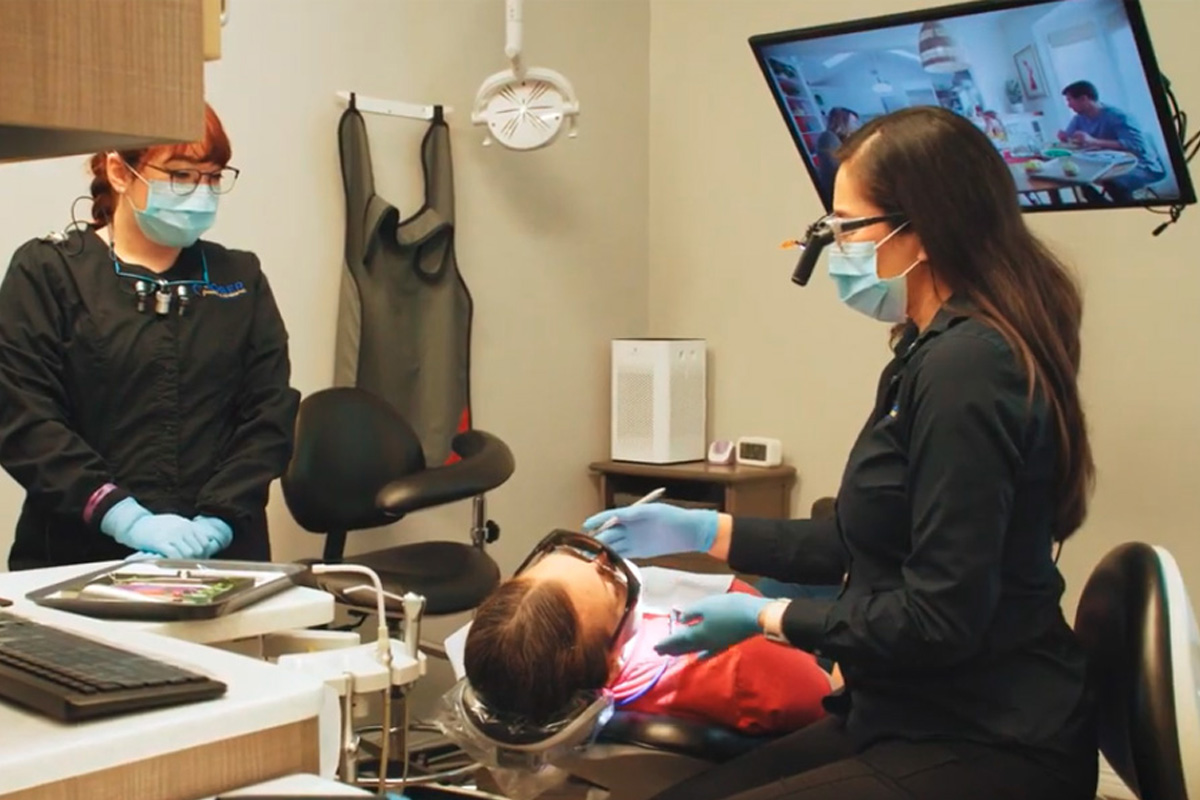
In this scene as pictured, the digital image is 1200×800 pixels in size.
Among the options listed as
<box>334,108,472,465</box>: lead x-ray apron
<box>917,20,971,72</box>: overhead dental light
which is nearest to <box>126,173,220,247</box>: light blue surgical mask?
<box>334,108,472,465</box>: lead x-ray apron

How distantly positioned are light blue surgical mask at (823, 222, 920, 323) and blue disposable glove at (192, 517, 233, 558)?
1.08m

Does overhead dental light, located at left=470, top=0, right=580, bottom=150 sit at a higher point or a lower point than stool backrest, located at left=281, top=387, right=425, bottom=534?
higher

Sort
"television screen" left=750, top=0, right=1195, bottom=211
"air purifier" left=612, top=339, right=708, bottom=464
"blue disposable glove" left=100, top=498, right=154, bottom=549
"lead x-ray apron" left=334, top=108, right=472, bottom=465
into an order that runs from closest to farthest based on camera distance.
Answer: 1. "blue disposable glove" left=100, top=498, right=154, bottom=549
2. "television screen" left=750, top=0, right=1195, bottom=211
3. "lead x-ray apron" left=334, top=108, right=472, bottom=465
4. "air purifier" left=612, top=339, right=708, bottom=464

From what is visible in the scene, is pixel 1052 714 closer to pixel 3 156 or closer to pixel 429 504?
pixel 3 156

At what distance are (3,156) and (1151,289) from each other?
263 cm

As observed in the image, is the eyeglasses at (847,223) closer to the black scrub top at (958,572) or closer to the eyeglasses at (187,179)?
the black scrub top at (958,572)

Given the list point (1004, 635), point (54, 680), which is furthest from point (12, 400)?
point (1004, 635)

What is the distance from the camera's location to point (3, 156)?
3.35 ft

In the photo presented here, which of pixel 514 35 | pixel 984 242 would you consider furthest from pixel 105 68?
pixel 514 35

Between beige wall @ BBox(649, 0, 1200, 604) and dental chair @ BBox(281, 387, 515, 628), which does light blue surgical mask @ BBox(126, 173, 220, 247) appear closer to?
dental chair @ BBox(281, 387, 515, 628)

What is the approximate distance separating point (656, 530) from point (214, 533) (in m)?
0.73

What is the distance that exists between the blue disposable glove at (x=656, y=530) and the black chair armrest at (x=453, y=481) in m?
0.81

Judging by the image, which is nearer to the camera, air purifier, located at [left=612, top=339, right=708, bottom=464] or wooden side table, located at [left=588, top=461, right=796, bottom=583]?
wooden side table, located at [left=588, top=461, right=796, bottom=583]

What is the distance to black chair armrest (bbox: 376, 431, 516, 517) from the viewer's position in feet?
8.65
